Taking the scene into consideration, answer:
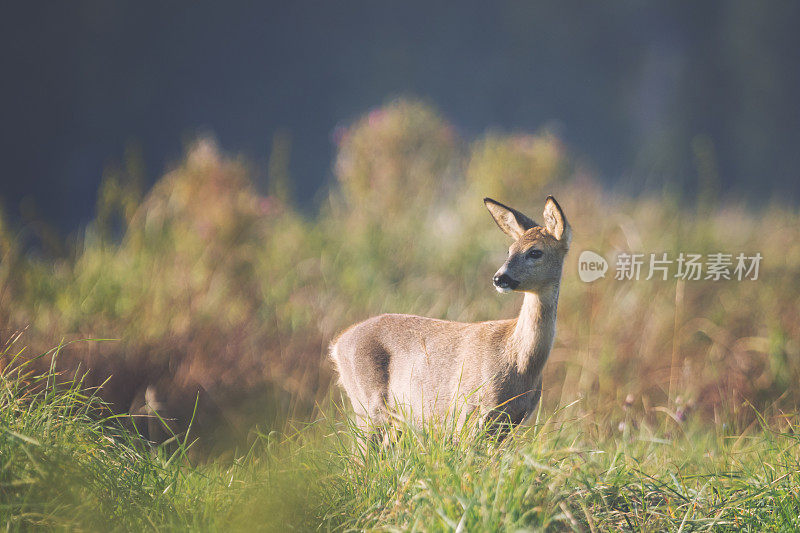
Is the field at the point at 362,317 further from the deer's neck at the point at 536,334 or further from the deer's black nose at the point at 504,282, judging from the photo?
the deer's black nose at the point at 504,282

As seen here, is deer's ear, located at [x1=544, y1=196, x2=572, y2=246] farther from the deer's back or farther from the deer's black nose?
the deer's back

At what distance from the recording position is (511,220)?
309cm

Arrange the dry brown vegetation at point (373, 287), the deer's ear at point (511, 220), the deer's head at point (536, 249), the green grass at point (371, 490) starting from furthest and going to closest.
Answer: the dry brown vegetation at point (373, 287) → the deer's ear at point (511, 220) → the deer's head at point (536, 249) → the green grass at point (371, 490)

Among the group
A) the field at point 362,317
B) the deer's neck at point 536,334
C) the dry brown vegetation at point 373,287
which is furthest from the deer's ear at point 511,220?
the dry brown vegetation at point 373,287

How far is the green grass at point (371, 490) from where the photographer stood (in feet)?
7.83

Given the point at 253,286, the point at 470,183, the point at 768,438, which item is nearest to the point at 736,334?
the point at 768,438

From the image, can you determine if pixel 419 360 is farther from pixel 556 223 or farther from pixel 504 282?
pixel 556 223

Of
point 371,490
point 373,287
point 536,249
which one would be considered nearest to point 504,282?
point 536,249

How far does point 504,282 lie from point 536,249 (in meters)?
0.25

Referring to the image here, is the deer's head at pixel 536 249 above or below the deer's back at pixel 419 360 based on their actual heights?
above

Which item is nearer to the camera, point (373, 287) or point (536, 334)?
point (536, 334)

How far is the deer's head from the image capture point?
114 inches

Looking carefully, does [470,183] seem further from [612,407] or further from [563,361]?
[612,407]

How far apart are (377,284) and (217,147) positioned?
5.77ft
